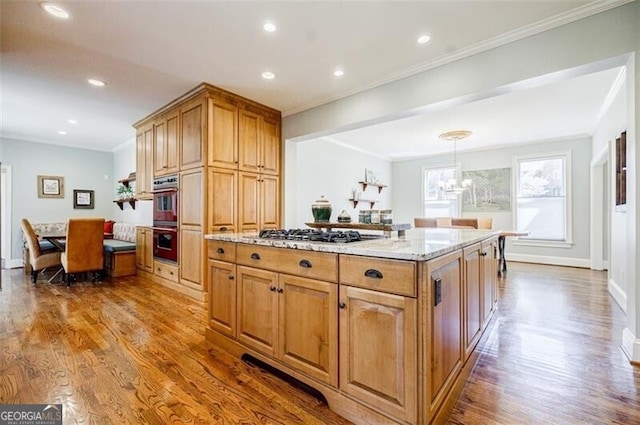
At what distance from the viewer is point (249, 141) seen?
167 inches

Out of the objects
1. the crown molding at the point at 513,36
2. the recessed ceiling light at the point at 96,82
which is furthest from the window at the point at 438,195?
the recessed ceiling light at the point at 96,82

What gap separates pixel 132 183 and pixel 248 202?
367cm

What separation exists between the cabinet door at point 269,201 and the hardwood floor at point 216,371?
1.64 meters

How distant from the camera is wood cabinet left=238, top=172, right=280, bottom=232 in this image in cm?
414

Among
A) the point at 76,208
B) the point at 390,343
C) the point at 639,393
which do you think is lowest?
the point at 639,393

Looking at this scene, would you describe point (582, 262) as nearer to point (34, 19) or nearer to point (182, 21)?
point (182, 21)

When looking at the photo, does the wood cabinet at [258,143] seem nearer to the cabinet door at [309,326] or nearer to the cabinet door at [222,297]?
the cabinet door at [222,297]

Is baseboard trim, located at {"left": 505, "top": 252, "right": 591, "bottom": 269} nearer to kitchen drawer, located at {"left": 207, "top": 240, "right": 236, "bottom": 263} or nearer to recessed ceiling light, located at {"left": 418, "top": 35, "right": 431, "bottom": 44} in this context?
recessed ceiling light, located at {"left": 418, "top": 35, "right": 431, "bottom": 44}

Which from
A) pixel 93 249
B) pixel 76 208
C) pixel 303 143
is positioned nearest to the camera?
pixel 93 249

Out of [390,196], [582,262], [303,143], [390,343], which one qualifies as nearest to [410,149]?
[390,196]

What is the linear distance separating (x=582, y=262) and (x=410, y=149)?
13.8 ft

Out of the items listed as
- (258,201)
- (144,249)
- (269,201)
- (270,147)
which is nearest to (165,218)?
(144,249)

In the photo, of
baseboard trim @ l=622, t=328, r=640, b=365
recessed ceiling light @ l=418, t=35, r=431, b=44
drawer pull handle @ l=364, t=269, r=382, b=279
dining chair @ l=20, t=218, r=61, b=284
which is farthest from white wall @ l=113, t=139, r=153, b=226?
baseboard trim @ l=622, t=328, r=640, b=365

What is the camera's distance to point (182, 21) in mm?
2430
